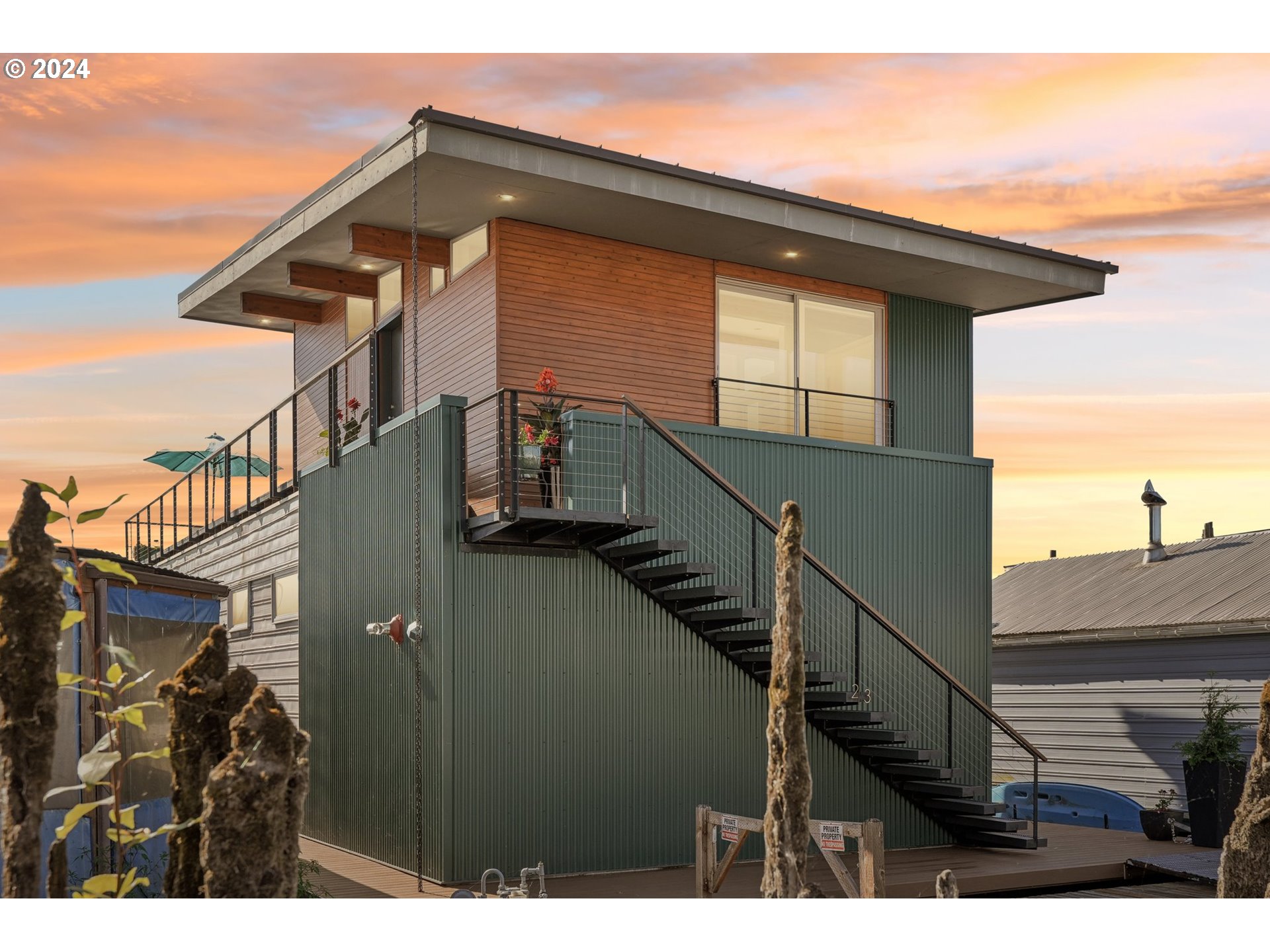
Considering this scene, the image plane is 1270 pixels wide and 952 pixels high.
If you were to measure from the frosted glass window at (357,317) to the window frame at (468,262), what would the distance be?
251cm

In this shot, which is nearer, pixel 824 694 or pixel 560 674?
pixel 560 674

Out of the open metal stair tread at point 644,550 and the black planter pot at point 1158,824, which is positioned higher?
the open metal stair tread at point 644,550

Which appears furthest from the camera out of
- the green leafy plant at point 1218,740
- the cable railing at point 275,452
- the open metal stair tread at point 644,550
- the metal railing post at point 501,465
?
the cable railing at point 275,452

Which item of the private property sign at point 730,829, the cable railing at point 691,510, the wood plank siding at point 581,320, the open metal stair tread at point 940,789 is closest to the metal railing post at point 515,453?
the cable railing at point 691,510

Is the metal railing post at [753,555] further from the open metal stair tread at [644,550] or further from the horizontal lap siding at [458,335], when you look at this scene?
the horizontal lap siding at [458,335]

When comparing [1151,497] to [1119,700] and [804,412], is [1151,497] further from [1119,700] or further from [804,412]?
[804,412]

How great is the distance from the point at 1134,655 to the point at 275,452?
37.1 ft

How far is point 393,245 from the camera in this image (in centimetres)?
1420

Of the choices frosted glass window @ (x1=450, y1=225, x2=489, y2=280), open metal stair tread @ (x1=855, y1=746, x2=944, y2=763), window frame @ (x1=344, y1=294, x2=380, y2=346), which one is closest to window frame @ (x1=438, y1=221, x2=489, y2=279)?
frosted glass window @ (x1=450, y1=225, x2=489, y2=280)

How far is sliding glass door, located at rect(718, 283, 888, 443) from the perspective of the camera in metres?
14.9

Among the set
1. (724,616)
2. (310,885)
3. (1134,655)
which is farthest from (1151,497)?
(310,885)

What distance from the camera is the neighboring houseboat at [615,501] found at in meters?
12.1

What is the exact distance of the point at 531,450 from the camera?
40.4ft
